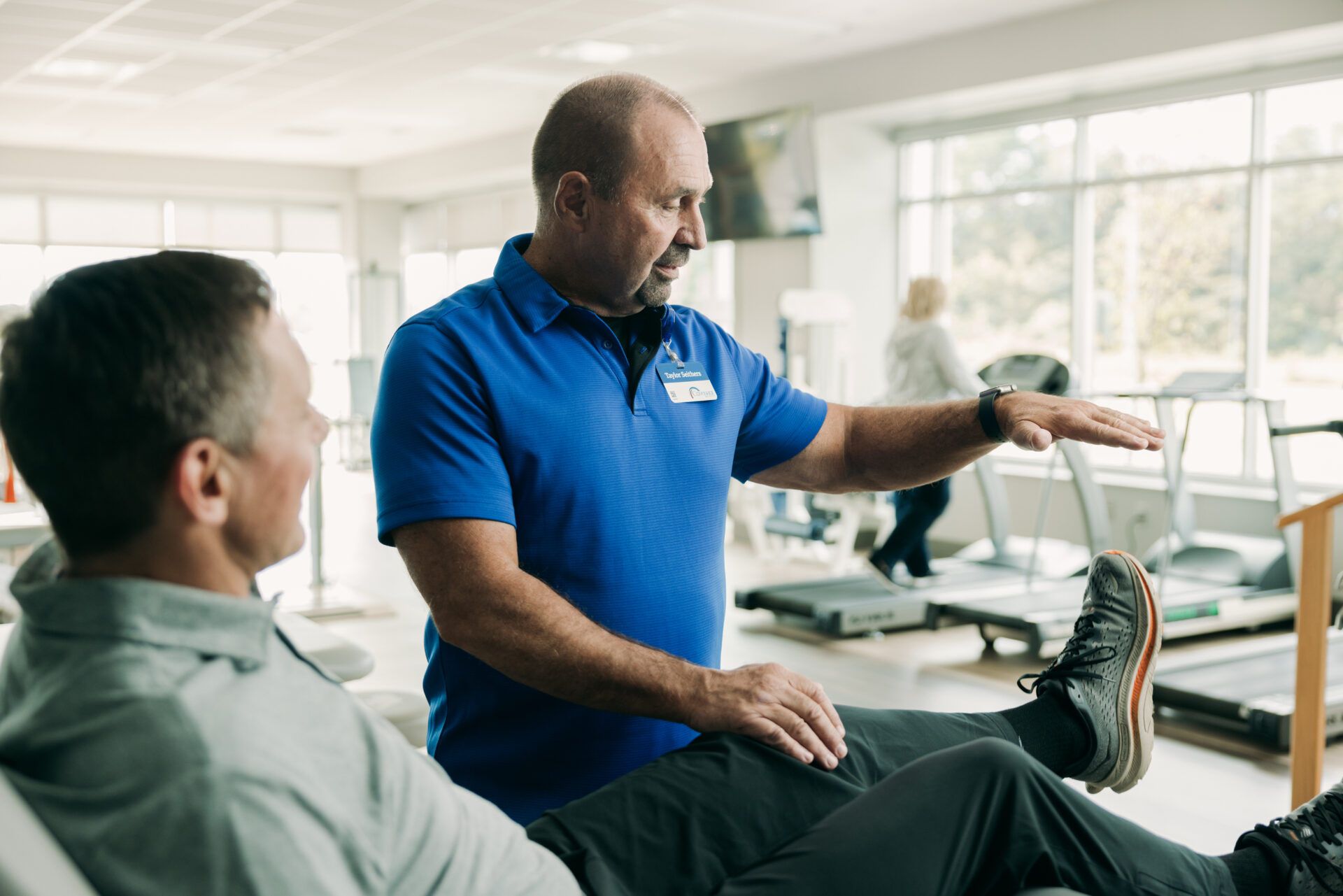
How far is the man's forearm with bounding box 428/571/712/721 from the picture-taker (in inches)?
54.2

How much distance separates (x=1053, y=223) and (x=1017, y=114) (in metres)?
0.70

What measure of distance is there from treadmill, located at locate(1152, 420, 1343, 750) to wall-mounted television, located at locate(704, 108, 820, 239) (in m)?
3.77

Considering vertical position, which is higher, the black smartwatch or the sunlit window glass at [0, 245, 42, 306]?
the sunlit window glass at [0, 245, 42, 306]

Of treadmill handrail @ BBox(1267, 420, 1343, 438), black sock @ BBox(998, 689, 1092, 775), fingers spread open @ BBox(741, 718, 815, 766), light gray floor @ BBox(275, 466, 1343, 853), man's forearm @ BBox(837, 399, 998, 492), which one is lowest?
light gray floor @ BBox(275, 466, 1343, 853)

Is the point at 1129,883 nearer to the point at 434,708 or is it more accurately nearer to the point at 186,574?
the point at 434,708

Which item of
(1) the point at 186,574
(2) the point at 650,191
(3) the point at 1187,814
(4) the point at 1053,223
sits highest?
(4) the point at 1053,223

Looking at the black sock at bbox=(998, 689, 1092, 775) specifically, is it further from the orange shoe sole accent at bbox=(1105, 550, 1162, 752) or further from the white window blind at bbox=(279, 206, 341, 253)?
the white window blind at bbox=(279, 206, 341, 253)

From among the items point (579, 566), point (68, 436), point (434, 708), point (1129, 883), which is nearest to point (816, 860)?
point (1129, 883)

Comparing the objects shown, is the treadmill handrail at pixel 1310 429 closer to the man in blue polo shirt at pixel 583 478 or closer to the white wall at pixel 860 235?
the man in blue polo shirt at pixel 583 478

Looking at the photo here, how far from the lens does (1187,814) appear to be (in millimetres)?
3035

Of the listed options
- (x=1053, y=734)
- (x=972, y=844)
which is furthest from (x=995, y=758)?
(x=1053, y=734)

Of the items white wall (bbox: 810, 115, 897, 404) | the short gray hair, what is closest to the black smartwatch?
the short gray hair

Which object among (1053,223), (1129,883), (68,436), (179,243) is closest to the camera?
(68,436)

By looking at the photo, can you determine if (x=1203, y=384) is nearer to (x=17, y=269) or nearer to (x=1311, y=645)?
(x=1311, y=645)
